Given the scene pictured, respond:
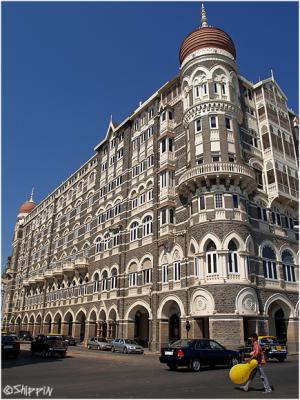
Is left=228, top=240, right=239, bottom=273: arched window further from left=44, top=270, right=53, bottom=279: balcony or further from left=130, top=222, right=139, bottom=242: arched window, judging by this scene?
left=44, top=270, right=53, bottom=279: balcony

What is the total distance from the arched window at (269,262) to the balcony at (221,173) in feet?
21.4

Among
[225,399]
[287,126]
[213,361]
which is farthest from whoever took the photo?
[287,126]

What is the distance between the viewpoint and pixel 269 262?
109 feet

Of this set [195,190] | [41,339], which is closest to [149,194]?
[195,190]

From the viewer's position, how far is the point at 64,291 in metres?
55.2

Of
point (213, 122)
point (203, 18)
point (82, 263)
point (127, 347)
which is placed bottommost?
point (127, 347)

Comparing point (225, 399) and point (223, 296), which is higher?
point (223, 296)

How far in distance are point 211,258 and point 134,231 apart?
1307cm

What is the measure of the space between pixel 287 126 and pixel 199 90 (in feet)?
44.3

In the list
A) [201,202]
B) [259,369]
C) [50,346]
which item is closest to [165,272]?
[201,202]

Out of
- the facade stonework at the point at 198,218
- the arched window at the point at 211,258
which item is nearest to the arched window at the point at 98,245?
the facade stonework at the point at 198,218

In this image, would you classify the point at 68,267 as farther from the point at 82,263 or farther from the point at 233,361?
the point at 233,361

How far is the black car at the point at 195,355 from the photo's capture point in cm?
1749

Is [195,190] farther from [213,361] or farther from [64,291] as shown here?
[64,291]
